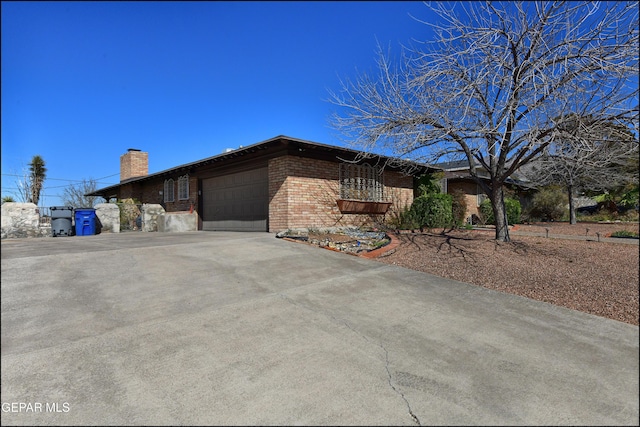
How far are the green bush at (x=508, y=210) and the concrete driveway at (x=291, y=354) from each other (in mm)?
7707

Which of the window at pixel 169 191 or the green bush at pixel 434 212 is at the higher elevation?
the window at pixel 169 191

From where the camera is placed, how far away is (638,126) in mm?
3383

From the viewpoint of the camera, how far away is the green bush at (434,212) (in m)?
11.1

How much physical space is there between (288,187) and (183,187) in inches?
282

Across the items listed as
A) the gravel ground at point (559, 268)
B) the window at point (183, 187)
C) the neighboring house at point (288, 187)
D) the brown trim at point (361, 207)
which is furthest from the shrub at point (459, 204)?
the window at point (183, 187)

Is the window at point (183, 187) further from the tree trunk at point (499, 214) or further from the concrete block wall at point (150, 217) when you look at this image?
the tree trunk at point (499, 214)

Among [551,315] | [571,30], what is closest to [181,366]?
[551,315]

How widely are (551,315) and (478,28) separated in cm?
493

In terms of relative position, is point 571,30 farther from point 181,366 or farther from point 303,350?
point 181,366

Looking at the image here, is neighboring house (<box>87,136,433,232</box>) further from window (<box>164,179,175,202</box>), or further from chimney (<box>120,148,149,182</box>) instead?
chimney (<box>120,148,149,182</box>)

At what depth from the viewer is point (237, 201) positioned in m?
11.3

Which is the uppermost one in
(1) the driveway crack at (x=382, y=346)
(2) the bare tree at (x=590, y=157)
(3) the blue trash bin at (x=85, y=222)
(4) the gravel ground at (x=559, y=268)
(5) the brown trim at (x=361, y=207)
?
(2) the bare tree at (x=590, y=157)

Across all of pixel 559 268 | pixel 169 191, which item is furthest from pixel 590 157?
pixel 169 191

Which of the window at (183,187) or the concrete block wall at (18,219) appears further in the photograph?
the window at (183,187)
